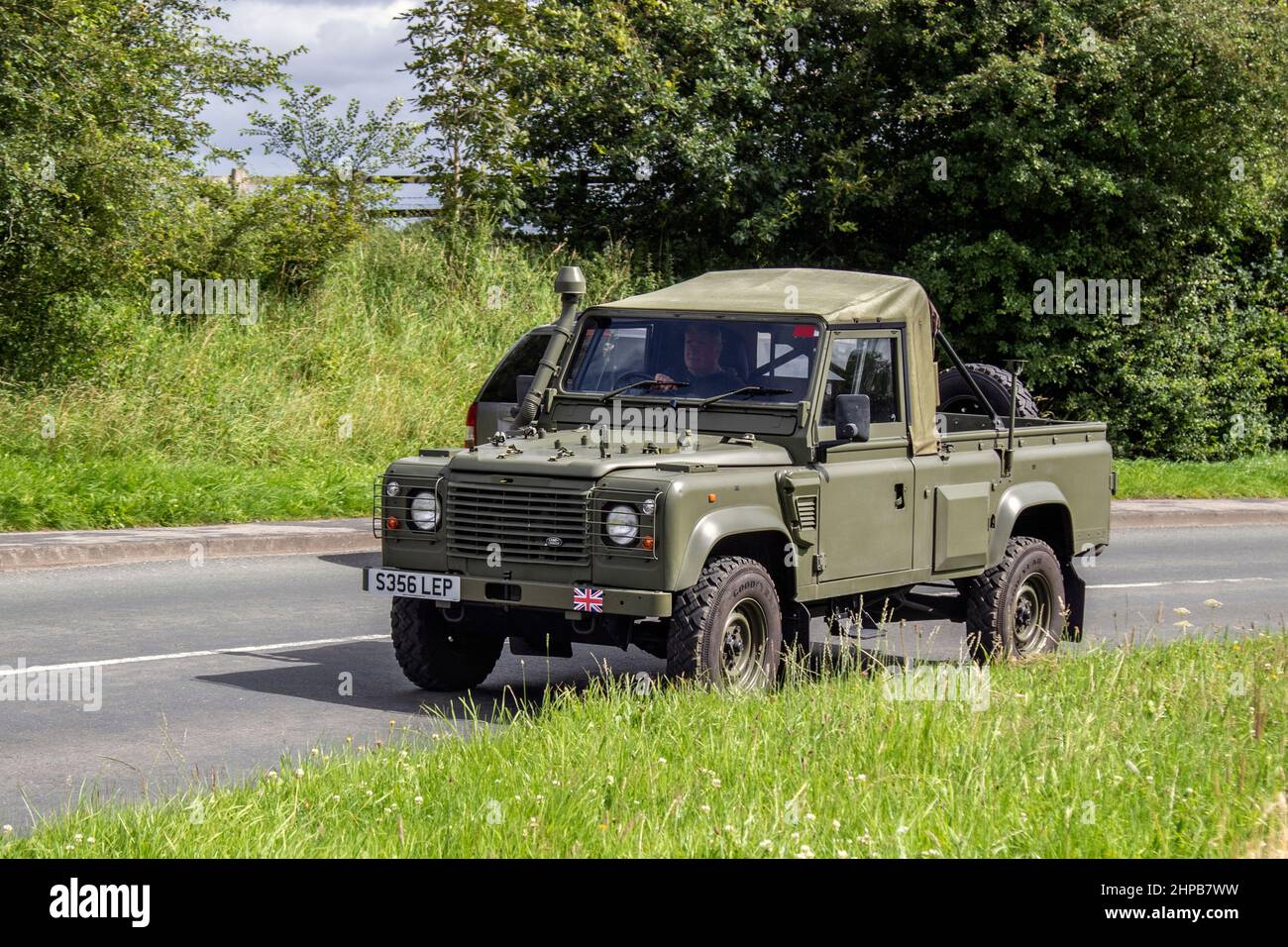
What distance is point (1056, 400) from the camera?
27516 mm

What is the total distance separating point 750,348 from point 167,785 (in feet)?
13.1

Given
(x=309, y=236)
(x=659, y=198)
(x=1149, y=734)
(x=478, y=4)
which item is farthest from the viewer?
(x=659, y=198)

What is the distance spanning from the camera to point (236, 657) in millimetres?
10328

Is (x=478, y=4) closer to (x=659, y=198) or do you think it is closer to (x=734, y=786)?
(x=659, y=198)

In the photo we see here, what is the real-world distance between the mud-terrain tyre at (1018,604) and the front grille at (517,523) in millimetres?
2836

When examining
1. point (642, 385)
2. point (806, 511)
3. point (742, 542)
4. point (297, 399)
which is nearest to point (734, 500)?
point (742, 542)

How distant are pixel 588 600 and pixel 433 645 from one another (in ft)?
4.60

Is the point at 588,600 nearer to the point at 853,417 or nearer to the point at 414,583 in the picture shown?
the point at 414,583

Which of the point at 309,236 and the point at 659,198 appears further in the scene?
the point at 659,198

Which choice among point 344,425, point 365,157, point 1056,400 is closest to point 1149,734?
point 344,425

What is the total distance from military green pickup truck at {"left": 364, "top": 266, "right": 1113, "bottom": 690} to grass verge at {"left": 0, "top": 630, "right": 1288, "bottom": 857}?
Result: 0.59m

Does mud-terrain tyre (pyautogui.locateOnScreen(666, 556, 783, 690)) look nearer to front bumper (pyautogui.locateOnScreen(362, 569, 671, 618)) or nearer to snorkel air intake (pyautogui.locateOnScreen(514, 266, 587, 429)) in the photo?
front bumper (pyautogui.locateOnScreen(362, 569, 671, 618))

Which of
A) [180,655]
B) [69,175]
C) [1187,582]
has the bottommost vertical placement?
[1187,582]

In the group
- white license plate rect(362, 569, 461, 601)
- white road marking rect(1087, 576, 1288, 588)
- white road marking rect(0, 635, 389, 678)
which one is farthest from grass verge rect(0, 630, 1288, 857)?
white road marking rect(1087, 576, 1288, 588)
